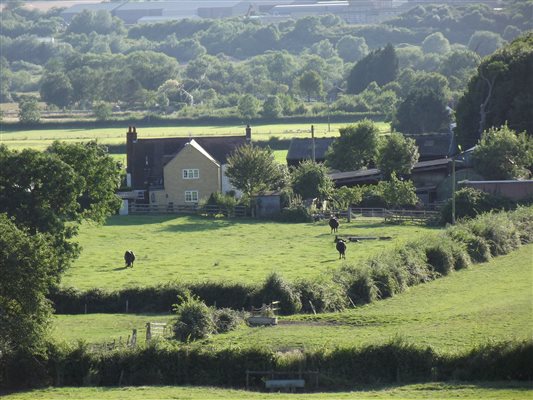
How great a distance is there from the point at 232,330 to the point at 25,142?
196ft

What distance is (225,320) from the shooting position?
112 ft

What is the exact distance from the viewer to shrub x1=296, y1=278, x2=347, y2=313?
36.3 meters

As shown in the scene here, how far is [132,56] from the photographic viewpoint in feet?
540

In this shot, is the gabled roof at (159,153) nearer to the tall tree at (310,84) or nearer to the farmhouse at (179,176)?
the farmhouse at (179,176)

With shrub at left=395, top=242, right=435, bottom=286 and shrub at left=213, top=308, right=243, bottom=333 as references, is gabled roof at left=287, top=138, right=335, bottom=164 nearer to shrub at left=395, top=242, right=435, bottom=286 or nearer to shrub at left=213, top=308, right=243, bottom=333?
shrub at left=395, top=242, right=435, bottom=286

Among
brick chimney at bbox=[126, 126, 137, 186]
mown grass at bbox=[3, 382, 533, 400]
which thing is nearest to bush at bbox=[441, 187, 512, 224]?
brick chimney at bbox=[126, 126, 137, 186]

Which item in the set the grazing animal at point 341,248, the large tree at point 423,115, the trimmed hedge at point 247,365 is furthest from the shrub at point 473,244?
the large tree at point 423,115

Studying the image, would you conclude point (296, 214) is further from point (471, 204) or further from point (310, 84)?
point (310, 84)

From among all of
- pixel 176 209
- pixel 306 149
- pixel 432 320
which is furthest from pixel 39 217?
pixel 306 149

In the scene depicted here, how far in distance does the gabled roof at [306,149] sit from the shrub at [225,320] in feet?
112

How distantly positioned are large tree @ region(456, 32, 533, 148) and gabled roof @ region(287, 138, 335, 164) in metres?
6.68

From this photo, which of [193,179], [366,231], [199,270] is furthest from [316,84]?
[199,270]

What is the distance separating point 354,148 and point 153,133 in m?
34.0

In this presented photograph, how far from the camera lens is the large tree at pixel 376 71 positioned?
130 metres
